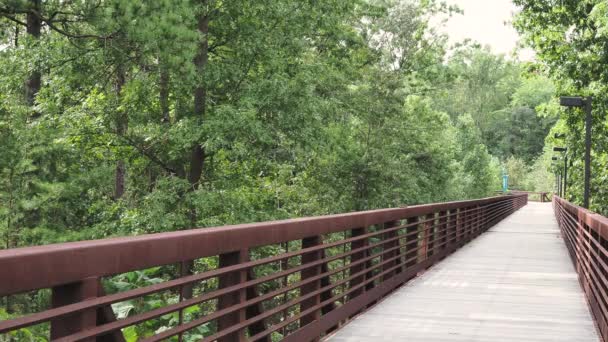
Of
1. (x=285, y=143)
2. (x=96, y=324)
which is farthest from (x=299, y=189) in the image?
(x=96, y=324)

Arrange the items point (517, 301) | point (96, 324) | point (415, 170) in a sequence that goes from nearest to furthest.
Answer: point (96, 324)
point (517, 301)
point (415, 170)

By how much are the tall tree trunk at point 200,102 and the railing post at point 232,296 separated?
609 inches

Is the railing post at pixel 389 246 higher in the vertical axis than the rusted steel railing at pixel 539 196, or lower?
higher

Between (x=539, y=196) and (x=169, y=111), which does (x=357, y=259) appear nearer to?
(x=169, y=111)

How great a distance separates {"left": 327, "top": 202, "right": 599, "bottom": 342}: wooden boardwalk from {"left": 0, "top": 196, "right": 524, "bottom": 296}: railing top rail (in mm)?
1968

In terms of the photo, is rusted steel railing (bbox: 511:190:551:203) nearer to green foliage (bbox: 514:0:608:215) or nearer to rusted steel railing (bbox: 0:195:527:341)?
green foliage (bbox: 514:0:608:215)

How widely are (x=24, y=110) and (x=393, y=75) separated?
16.7 metres

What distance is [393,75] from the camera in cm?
3077

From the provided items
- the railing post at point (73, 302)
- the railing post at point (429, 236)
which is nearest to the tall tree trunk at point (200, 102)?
the railing post at point (429, 236)

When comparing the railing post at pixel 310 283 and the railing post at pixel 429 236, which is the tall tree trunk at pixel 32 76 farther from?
the railing post at pixel 310 283

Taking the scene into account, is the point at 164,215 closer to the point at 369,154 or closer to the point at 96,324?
the point at 369,154

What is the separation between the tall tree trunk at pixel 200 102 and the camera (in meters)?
20.3

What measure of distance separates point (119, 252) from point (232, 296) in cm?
140

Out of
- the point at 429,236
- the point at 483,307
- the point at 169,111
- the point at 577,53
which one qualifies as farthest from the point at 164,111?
the point at 483,307
